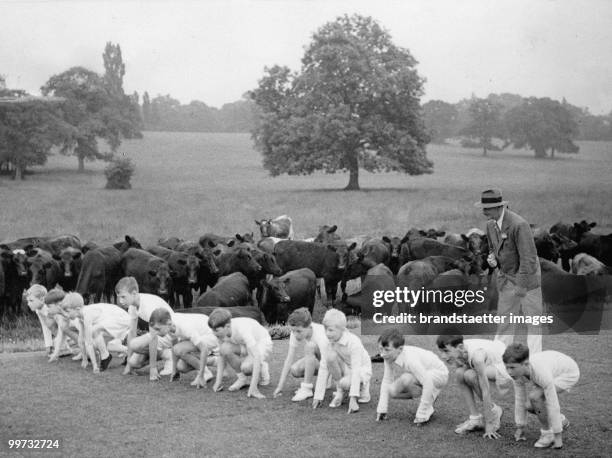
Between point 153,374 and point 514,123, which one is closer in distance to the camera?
point 153,374

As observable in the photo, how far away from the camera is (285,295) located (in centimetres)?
1177

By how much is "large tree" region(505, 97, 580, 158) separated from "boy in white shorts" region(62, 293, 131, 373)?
52.3 ft

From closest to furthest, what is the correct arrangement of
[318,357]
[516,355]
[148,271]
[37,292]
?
[516,355] → [318,357] → [37,292] → [148,271]

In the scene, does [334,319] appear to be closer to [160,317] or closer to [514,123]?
[160,317]

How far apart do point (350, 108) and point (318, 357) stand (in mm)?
15101

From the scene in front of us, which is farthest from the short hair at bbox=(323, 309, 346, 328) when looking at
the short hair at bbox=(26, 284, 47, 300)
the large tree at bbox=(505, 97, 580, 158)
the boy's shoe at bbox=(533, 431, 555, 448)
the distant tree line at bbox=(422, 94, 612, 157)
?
the large tree at bbox=(505, 97, 580, 158)

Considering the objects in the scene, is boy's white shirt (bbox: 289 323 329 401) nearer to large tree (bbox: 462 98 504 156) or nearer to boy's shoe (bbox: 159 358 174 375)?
boy's shoe (bbox: 159 358 174 375)

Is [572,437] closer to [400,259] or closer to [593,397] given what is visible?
[593,397]

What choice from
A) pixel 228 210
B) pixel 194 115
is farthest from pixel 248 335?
pixel 194 115

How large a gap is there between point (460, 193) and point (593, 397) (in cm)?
1531

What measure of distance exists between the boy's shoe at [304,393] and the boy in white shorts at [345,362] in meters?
0.23

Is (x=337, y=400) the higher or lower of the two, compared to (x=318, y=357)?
lower

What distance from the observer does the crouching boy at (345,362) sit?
674 cm

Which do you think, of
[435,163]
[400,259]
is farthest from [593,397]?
[435,163]
